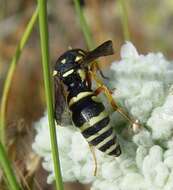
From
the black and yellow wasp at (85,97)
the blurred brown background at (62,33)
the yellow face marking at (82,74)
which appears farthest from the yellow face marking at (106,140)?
the blurred brown background at (62,33)

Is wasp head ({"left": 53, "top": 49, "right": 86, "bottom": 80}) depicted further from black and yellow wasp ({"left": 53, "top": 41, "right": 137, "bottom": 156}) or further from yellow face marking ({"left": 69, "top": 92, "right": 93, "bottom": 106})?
yellow face marking ({"left": 69, "top": 92, "right": 93, "bottom": 106})

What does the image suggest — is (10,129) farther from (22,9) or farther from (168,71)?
(22,9)

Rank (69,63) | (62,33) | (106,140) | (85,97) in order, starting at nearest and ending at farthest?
1. (106,140)
2. (85,97)
3. (69,63)
4. (62,33)

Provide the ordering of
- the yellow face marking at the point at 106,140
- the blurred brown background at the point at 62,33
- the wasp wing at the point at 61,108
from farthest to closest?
the blurred brown background at the point at 62,33 < the wasp wing at the point at 61,108 < the yellow face marking at the point at 106,140

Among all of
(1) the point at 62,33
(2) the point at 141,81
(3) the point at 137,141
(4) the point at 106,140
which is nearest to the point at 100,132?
(4) the point at 106,140

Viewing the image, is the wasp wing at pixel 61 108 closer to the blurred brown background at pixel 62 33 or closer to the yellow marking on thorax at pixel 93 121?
the yellow marking on thorax at pixel 93 121

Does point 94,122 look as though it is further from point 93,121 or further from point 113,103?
point 113,103

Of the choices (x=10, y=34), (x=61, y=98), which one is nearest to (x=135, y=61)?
(x=61, y=98)
